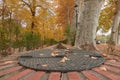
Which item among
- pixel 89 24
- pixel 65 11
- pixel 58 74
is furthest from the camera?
pixel 65 11

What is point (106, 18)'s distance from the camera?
69.7 feet

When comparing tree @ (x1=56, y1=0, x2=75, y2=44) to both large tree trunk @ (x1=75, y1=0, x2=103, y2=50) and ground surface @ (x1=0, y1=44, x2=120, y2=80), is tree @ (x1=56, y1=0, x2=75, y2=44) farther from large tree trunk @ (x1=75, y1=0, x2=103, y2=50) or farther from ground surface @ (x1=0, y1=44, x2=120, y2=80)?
ground surface @ (x1=0, y1=44, x2=120, y2=80)

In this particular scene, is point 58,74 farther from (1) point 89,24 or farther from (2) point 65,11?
(2) point 65,11

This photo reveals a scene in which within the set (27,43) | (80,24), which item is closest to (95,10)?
(80,24)

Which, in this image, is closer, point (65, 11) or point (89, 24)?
point (89, 24)

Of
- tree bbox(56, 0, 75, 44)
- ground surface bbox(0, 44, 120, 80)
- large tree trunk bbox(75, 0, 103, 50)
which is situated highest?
tree bbox(56, 0, 75, 44)

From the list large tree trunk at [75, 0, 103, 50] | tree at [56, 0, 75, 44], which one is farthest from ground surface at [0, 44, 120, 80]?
tree at [56, 0, 75, 44]

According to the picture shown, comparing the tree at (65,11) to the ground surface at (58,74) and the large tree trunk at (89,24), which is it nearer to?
the large tree trunk at (89,24)

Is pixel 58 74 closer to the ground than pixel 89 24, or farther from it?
closer to the ground

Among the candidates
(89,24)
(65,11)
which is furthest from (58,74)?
(65,11)

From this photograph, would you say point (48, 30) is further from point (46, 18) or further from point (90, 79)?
point (90, 79)

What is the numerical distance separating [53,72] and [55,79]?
216 mm

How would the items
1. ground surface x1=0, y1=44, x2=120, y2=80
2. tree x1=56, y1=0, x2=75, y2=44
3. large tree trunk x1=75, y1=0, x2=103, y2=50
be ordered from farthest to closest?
tree x1=56, y1=0, x2=75, y2=44
large tree trunk x1=75, y1=0, x2=103, y2=50
ground surface x1=0, y1=44, x2=120, y2=80

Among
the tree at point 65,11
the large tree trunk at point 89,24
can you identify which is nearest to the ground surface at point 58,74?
the large tree trunk at point 89,24
